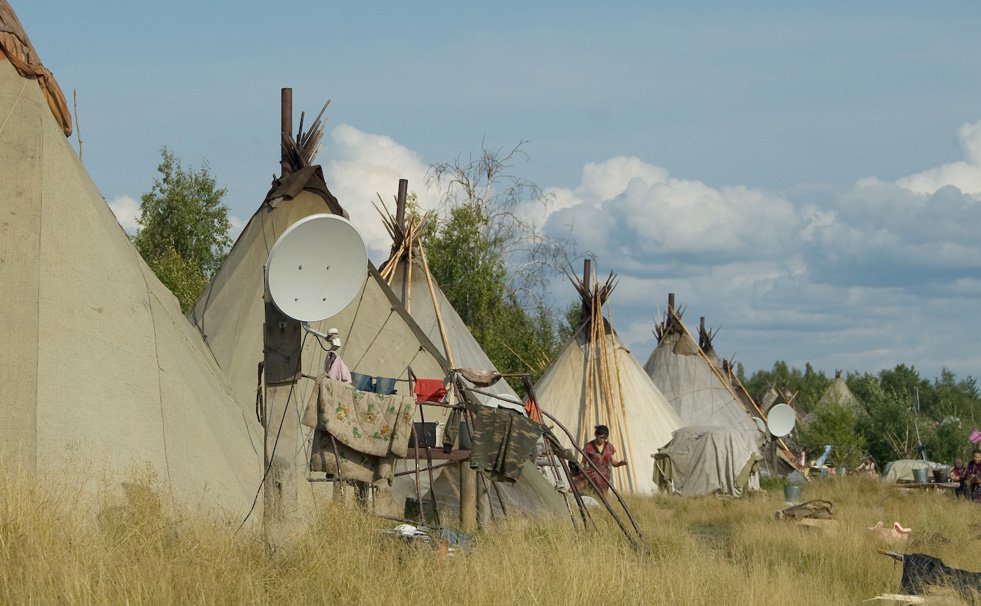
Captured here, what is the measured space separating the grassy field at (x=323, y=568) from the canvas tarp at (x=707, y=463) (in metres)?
10.4

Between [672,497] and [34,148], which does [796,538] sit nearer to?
[34,148]

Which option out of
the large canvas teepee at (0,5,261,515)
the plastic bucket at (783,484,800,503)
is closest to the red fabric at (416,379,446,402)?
the large canvas teepee at (0,5,261,515)

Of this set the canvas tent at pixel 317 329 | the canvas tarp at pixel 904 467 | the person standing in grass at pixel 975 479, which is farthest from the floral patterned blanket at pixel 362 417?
the canvas tarp at pixel 904 467

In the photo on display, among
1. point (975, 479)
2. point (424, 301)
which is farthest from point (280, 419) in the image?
point (975, 479)

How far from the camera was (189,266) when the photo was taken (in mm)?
25125

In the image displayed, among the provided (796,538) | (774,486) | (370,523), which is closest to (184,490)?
(370,523)

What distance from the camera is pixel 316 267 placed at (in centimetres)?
675

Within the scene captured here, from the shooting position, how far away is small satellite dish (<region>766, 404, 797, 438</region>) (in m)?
23.5

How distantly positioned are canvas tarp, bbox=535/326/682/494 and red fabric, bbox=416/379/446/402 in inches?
333

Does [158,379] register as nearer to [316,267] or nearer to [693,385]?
[316,267]

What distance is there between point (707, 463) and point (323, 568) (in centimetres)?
1376

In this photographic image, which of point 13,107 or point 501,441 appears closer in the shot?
point 13,107

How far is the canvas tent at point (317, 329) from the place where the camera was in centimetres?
1164

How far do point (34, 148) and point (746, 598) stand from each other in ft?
19.0
